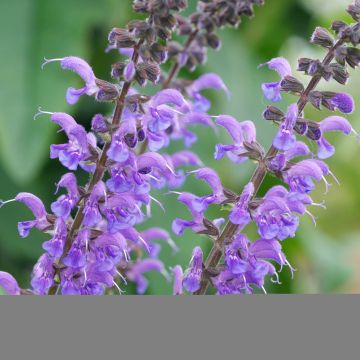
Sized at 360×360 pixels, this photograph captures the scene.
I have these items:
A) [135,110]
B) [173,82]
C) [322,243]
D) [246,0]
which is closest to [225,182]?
[322,243]

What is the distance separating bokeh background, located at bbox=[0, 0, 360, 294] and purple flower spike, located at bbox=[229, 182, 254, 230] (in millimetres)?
1019

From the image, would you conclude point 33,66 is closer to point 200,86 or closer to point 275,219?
point 200,86

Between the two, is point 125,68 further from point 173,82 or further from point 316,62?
point 173,82

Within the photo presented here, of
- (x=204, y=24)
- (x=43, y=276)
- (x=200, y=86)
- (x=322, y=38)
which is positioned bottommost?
(x=43, y=276)

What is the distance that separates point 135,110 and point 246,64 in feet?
6.69

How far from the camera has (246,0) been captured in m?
1.03

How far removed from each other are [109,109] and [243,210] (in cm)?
156

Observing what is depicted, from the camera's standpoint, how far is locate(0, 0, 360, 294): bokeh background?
6.81 ft

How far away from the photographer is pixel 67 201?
2.86 ft

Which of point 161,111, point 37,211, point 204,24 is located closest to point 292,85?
point 161,111

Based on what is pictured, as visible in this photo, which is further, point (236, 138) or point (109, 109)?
point (109, 109)

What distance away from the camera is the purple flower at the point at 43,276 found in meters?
0.86

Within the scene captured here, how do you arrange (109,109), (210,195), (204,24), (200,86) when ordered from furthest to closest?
(109,109), (200,86), (204,24), (210,195)


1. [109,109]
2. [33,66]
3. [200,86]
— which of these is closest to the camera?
[200,86]
